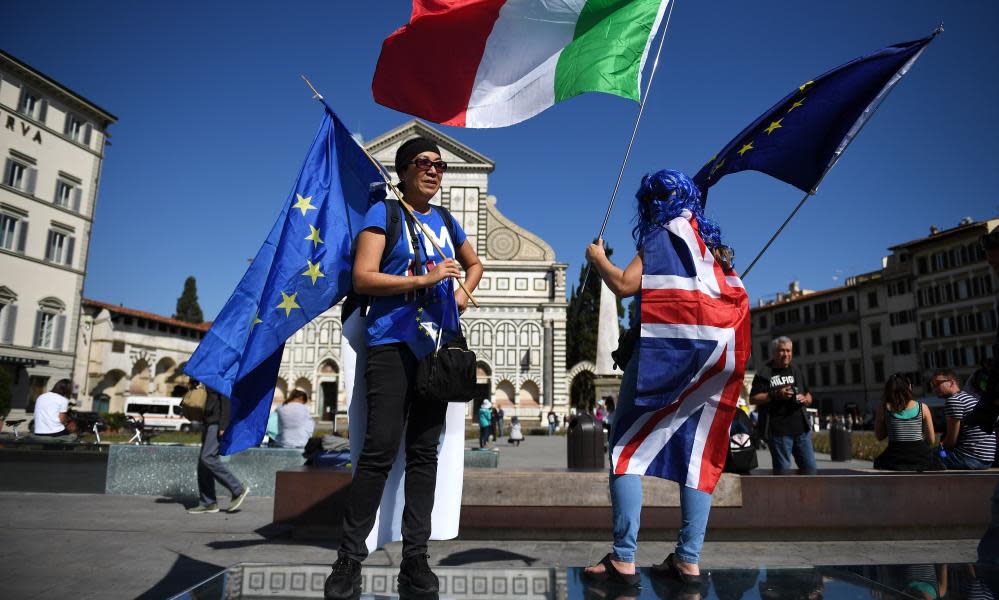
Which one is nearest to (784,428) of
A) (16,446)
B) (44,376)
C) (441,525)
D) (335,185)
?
(441,525)

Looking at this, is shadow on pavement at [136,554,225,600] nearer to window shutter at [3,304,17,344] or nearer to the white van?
window shutter at [3,304,17,344]

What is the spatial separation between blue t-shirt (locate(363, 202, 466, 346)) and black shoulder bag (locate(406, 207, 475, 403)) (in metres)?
0.16

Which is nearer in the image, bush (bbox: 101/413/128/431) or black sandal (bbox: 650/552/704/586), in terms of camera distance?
black sandal (bbox: 650/552/704/586)

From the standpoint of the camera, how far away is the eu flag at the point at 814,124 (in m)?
3.48

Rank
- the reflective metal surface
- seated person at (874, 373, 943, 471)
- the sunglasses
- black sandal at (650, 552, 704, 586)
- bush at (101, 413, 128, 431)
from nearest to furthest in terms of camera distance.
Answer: the reflective metal surface < black sandal at (650, 552, 704, 586) < the sunglasses < seated person at (874, 373, 943, 471) < bush at (101, 413, 128, 431)

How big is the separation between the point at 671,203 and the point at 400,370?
138cm

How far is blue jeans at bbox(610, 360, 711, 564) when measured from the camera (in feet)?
8.29

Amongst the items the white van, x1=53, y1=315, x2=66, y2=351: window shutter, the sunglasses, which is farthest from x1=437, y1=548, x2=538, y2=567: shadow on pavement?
x1=53, y1=315, x2=66, y2=351: window shutter

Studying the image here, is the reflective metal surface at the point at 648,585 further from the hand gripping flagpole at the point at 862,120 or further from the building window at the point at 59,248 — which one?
the building window at the point at 59,248

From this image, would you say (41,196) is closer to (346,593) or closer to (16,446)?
(16,446)

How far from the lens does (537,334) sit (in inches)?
1414

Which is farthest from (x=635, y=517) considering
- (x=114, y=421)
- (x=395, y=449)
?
(x=114, y=421)

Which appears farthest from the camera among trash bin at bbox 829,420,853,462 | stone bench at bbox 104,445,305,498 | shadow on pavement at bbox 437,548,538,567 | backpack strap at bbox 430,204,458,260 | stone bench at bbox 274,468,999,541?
trash bin at bbox 829,420,853,462

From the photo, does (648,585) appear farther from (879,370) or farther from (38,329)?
(879,370)
